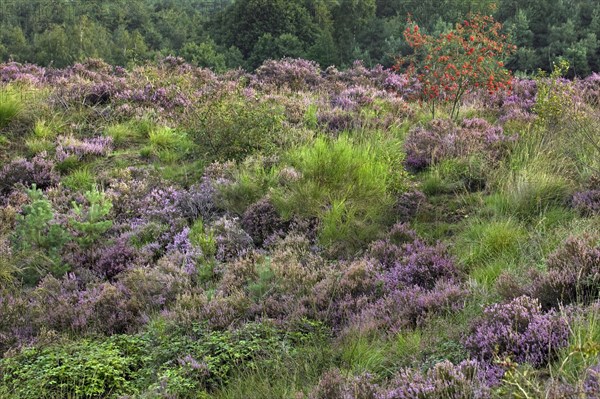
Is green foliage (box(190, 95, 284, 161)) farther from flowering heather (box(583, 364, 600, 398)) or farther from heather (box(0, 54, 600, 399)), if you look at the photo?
flowering heather (box(583, 364, 600, 398))

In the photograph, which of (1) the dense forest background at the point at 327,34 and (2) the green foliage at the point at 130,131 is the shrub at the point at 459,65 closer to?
(2) the green foliage at the point at 130,131

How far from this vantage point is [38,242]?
5.95 m

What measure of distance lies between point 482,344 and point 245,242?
127 inches

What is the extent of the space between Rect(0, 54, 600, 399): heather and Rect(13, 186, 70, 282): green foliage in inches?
0.9

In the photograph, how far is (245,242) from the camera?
5.87 meters

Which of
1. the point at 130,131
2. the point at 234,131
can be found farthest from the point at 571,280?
the point at 130,131

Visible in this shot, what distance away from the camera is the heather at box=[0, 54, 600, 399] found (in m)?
3.37

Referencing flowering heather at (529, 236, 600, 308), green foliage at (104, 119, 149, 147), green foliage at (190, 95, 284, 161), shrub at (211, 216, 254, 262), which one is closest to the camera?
flowering heather at (529, 236, 600, 308)

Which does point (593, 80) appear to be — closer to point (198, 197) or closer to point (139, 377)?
point (198, 197)

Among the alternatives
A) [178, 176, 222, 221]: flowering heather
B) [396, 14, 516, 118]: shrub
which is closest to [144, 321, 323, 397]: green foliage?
[178, 176, 222, 221]: flowering heather

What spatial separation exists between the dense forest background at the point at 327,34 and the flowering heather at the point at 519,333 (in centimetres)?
1251

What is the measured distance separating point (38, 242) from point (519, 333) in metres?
4.95

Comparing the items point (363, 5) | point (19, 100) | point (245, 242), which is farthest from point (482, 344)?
point (363, 5)

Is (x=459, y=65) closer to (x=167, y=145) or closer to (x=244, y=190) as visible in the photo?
(x=244, y=190)
